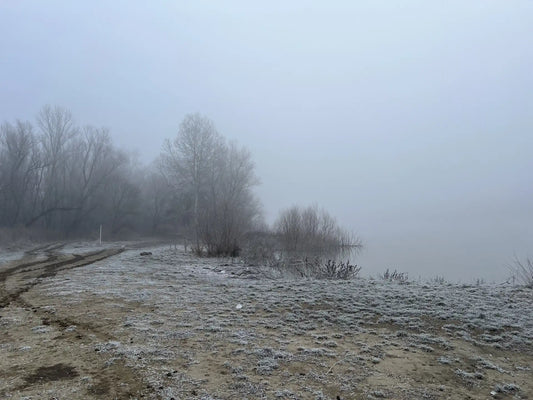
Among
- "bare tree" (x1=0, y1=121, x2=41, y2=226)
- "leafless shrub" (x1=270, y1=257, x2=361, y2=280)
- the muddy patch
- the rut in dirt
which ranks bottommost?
the muddy patch

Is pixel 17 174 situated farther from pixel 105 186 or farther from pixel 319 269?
pixel 319 269

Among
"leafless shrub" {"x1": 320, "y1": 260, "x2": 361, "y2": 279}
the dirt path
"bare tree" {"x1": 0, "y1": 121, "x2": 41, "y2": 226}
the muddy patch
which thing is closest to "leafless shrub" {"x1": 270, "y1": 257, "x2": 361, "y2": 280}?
"leafless shrub" {"x1": 320, "y1": 260, "x2": 361, "y2": 279}

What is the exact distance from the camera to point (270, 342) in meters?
5.57

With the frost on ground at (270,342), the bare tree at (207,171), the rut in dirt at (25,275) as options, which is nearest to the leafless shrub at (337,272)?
the frost on ground at (270,342)

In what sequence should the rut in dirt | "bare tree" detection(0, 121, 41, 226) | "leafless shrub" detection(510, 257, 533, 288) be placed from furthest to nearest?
"bare tree" detection(0, 121, 41, 226)
"leafless shrub" detection(510, 257, 533, 288)
the rut in dirt

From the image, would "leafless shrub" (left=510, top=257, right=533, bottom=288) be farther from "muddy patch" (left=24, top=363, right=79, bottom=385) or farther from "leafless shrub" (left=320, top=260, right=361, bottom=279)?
"muddy patch" (left=24, top=363, right=79, bottom=385)

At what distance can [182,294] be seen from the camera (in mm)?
8859

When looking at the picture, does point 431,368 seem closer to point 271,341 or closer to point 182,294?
point 271,341

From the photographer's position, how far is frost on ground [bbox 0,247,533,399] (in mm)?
4117

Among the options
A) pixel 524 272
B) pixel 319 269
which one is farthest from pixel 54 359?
pixel 524 272

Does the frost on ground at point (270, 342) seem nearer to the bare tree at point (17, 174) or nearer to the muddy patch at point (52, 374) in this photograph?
the muddy patch at point (52, 374)

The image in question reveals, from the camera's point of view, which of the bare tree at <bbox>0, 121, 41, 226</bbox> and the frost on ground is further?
the bare tree at <bbox>0, 121, 41, 226</bbox>

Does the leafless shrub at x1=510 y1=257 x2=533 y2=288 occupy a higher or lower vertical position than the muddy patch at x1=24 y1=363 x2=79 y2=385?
higher

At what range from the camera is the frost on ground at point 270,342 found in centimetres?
412
